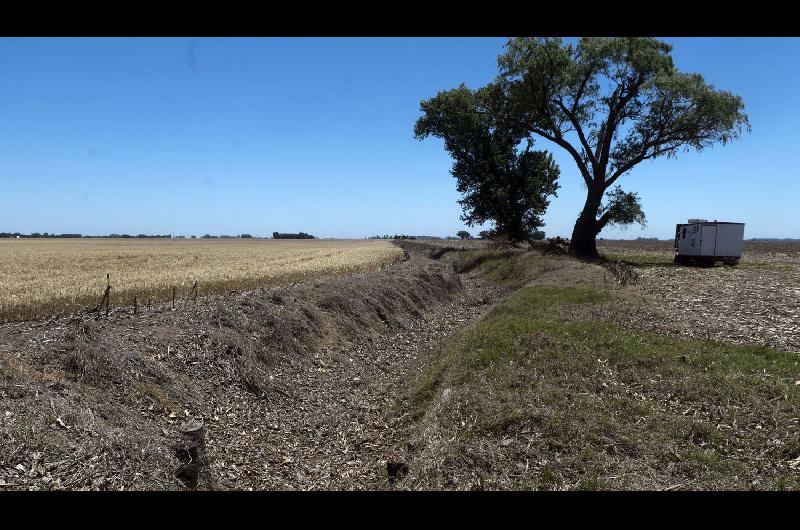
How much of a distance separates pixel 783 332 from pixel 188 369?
13.4 m

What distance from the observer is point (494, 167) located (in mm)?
49219

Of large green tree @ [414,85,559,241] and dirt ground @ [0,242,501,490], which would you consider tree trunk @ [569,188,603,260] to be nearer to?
large green tree @ [414,85,559,241]

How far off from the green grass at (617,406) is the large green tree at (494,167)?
37.6 metres

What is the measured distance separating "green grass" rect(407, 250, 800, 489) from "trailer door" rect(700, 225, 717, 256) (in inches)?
914

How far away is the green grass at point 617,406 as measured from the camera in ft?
20.3

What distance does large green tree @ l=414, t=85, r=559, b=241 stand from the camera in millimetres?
48406

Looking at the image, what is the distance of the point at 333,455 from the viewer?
817 centimetres

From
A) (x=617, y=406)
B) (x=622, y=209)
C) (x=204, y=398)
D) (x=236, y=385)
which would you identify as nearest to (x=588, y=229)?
(x=622, y=209)

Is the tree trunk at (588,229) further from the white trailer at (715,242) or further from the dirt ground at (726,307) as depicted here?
the dirt ground at (726,307)

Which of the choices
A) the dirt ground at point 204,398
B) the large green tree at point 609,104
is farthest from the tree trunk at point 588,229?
the dirt ground at point 204,398

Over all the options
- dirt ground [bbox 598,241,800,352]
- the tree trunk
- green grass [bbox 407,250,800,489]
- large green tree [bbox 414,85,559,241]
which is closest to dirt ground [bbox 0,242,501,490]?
green grass [bbox 407,250,800,489]
